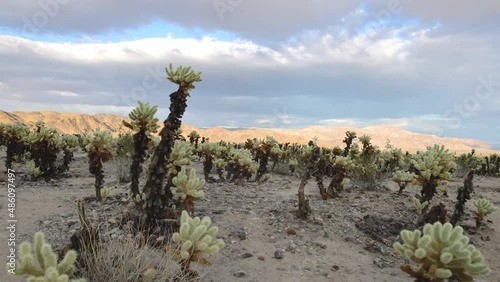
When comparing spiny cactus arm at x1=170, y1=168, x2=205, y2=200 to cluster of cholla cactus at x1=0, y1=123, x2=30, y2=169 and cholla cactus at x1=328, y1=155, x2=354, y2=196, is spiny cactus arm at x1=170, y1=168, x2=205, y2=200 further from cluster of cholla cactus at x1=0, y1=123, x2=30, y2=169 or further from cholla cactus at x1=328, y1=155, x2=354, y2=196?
cluster of cholla cactus at x1=0, y1=123, x2=30, y2=169

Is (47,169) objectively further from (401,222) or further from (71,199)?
(401,222)

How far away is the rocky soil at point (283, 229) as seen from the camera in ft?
17.2

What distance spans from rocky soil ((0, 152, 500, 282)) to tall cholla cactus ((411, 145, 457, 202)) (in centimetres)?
83

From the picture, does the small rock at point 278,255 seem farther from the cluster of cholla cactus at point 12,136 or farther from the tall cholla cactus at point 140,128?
the cluster of cholla cactus at point 12,136

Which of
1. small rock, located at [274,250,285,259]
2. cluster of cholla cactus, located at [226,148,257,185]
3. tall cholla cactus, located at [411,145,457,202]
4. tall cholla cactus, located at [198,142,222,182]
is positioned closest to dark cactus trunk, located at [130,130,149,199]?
small rock, located at [274,250,285,259]

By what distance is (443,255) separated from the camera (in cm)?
316

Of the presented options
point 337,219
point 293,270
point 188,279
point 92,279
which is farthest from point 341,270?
point 92,279

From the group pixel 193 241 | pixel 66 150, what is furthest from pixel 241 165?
pixel 193 241

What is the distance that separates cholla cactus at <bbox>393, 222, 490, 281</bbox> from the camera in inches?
125

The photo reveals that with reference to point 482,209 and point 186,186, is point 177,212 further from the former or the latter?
point 482,209

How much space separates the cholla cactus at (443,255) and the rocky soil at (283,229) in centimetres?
192

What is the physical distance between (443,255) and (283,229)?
348 cm

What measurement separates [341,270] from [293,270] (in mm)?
695

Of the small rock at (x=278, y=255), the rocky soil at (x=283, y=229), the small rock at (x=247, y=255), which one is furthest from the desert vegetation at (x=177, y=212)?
the small rock at (x=278, y=255)
